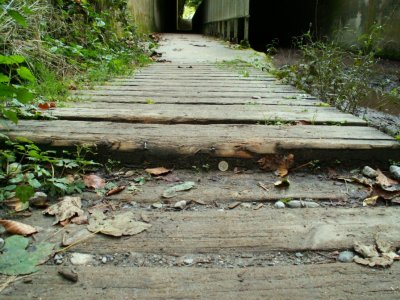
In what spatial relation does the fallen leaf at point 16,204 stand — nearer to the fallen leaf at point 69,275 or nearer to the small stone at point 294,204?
the fallen leaf at point 69,275

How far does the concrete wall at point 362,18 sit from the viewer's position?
19.3ft

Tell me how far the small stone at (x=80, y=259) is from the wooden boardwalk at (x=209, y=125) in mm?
664

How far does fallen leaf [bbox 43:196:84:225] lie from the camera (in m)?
1.20

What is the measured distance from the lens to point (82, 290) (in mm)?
Answer: 879

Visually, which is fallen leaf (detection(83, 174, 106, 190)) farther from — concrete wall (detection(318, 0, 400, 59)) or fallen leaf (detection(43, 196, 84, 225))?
concrete wall (detection(318, 0, 400, 59))

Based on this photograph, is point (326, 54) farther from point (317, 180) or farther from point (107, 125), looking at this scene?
point (107, 125)

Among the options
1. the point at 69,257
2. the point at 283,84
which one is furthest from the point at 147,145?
the point at 283,84

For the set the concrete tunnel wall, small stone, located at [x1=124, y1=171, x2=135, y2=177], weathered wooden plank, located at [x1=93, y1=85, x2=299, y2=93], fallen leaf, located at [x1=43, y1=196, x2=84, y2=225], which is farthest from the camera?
the concrete tunnel wall

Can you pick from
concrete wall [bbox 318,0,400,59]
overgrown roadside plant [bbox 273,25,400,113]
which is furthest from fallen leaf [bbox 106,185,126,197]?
concrete wall [bbox 318,0,400,59]

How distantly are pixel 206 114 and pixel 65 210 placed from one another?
112cm

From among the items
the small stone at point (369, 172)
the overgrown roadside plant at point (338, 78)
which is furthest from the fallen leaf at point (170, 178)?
the overgrown roadside plant at point (338, 78)

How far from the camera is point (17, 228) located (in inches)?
43.8

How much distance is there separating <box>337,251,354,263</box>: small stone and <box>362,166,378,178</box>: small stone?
0.61m

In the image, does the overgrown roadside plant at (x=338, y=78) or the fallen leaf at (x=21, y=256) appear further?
the overgrown roadside plant at (x=338, y=78)
